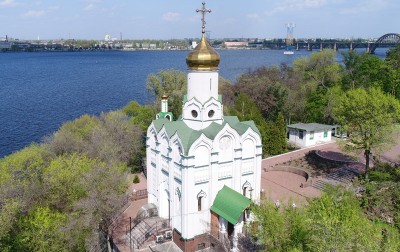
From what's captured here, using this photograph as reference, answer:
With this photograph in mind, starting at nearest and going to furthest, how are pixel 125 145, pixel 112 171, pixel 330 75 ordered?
pixel 112 171 → pixel 125 145 → pixel 330 75

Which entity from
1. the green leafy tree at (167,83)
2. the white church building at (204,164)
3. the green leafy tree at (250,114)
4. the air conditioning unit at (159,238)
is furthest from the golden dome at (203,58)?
the green leafy tree at (167,83)

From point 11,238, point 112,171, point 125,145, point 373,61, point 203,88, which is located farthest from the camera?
point 373,61

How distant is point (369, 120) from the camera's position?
24.5 meters

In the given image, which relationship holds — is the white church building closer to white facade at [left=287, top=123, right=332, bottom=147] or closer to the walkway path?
the walkway path

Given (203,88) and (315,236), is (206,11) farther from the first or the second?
(315,236)

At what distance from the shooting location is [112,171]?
20.2 meters


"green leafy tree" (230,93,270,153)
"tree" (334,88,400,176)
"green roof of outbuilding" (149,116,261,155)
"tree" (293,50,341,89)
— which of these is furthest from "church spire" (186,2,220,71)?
"tree" (293,50,341,89)

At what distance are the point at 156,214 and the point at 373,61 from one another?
35428 mm

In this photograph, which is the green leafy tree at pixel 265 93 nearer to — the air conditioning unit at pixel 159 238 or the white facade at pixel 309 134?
the white facade at pixel 309 134

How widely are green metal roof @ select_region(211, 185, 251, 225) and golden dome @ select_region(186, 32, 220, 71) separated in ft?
19.7

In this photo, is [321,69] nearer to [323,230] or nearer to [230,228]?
[230,228]


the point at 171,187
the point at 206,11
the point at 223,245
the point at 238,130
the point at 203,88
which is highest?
the point at 206,11

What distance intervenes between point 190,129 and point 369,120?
1305cm

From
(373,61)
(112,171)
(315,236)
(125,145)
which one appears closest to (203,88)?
(112,171)
